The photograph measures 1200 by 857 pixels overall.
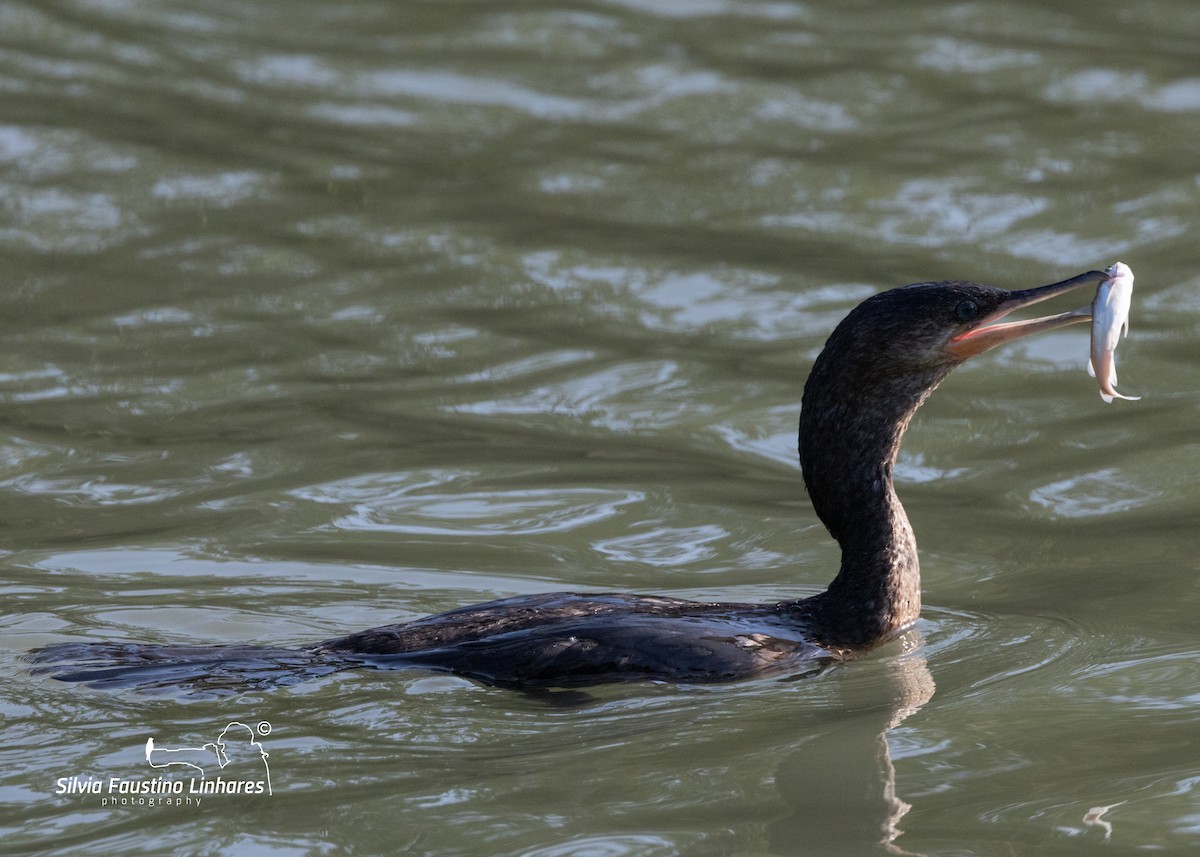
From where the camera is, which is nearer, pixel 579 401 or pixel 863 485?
pixel 863 485

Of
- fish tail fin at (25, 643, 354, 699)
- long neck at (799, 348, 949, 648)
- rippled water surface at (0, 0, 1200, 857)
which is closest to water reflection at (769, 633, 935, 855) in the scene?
rippled water surface at (0, 0, 1200, 857)

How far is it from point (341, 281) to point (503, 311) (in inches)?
40.7

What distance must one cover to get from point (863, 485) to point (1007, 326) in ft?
2.32

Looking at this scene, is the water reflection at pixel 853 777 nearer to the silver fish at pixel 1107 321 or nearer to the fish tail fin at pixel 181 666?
the silver fish at pixel 1107 321

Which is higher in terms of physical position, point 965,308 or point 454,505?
point 965,308

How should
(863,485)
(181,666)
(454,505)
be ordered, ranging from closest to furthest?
(181,666), (863,485), (454,505)

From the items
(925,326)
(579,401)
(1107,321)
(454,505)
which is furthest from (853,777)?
(579,401)

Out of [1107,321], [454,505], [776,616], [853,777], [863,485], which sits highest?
[1107,321]

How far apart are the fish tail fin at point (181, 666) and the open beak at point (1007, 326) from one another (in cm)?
223

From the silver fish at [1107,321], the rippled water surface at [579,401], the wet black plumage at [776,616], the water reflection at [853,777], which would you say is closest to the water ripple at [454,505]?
the rippled water surface at [579,401]

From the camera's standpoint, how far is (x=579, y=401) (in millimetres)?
8812

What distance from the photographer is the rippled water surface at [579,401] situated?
5.18 m

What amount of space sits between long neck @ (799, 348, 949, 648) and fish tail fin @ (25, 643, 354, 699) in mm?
1665

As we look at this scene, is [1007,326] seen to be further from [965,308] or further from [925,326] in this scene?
[925,326]
